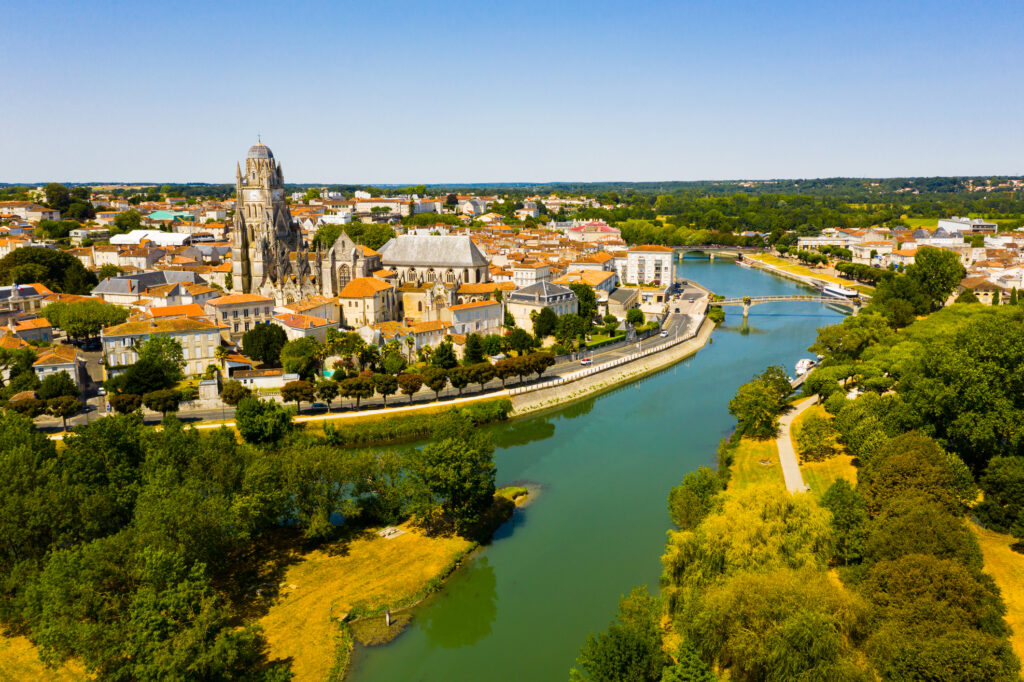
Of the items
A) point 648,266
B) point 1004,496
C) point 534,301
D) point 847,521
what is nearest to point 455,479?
point 847,521

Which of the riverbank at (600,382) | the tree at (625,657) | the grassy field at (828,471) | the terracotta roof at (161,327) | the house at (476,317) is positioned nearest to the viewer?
the tree at (625,657)

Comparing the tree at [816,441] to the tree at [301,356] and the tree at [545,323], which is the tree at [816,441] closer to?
the tree at [545,323]

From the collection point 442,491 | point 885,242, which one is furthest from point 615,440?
point 885,242

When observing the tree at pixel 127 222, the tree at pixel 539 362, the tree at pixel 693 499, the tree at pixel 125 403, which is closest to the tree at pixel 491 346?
the tree at pixel 539 362

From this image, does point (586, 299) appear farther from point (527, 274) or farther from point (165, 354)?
point (165, 354)

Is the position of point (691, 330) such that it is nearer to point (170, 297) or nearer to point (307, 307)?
point (307, 307)

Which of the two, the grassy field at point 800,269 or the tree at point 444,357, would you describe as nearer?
the tree at point 444,357

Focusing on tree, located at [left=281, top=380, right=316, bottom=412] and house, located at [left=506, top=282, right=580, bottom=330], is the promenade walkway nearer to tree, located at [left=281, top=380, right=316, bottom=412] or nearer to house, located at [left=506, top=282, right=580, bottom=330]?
→ house, located at [left=506, top=282, right=580, bottom=330]

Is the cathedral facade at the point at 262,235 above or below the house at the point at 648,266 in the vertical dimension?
above
